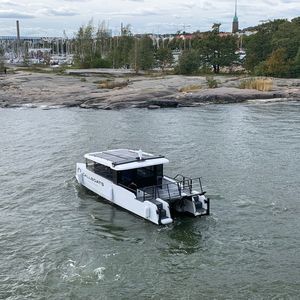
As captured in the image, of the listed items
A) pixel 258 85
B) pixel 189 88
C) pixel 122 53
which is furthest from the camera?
pixel 122 53

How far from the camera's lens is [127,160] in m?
28.1

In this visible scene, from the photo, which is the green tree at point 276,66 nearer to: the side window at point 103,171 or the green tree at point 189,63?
the green tree at point 189,63

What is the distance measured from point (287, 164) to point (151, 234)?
52.5ft

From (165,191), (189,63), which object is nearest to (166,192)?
(165,191)

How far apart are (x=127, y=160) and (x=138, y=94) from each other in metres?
44.4

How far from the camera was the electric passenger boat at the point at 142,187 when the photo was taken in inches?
1000

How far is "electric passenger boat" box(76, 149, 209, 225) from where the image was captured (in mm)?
25406

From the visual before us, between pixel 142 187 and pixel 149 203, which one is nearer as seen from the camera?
pixel 149 203

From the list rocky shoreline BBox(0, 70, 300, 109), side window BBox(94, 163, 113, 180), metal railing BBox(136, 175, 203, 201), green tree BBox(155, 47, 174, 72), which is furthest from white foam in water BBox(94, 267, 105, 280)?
green tree BBox(155, 47, 174, 72)

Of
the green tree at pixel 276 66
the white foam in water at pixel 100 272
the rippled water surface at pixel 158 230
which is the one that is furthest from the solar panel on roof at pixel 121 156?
the green tree at pixel 276 66

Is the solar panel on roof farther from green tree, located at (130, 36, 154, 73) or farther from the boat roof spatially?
green tree, located at (130, 36, 154, 73)

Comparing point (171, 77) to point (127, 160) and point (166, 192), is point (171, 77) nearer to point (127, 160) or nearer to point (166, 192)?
point (127, 160)

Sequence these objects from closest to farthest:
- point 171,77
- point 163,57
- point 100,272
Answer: point 100,272, point 171,77, point 163,57

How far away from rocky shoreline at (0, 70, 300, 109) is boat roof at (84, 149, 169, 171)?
37.7 metres
